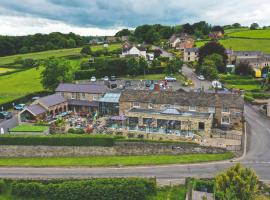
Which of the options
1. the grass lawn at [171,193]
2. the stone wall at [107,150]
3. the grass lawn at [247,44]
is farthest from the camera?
the grass lawn at [247,44]

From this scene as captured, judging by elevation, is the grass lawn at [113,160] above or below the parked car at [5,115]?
below

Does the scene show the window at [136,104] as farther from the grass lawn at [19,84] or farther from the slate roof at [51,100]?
the grass lawn at [19,84]

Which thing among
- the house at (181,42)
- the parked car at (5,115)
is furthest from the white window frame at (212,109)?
the house at (181,42)

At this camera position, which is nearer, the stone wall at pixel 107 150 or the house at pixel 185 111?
the stone wall at pixel 107 150

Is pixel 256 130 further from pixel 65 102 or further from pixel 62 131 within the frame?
pixel 65 102

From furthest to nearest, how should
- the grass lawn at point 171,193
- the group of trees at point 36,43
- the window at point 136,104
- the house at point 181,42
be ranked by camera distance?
the group of trees at point 36,43, the house at point 181,42, the window at point 136,104, the grass lawn at point 171,193

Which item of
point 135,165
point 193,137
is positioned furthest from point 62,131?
point 193,137

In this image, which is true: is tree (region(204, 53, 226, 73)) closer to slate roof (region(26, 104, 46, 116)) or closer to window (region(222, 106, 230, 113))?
window (region(222, 106, 230, 113))
